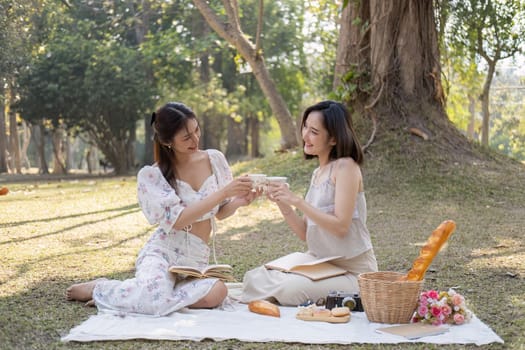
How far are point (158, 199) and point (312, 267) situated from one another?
1.01 metres

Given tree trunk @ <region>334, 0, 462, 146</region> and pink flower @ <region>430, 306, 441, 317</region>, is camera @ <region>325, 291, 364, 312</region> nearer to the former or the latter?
pink flower @ <region>430, 306, 441, 317</region>

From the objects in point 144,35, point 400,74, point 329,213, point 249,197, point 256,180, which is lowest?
point 329,213

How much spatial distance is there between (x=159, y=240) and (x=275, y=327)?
105 cm

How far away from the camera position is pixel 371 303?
3.84m

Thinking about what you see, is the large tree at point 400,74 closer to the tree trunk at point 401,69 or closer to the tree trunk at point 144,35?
the tree trunk at point 401,69

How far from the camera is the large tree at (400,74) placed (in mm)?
10102

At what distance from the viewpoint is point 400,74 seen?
10.2 m

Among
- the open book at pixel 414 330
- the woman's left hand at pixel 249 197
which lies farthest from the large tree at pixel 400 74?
the open book at pixel 414 330

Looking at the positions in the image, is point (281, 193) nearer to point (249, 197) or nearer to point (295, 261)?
point (249, 197)

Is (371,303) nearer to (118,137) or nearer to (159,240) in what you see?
(159,240)

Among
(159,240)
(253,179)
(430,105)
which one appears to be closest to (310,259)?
(253,179)

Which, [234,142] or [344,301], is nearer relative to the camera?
[344,301]

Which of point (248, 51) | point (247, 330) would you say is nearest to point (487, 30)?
point (248, 51)

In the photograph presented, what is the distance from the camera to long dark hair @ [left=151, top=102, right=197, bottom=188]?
4.31 m
